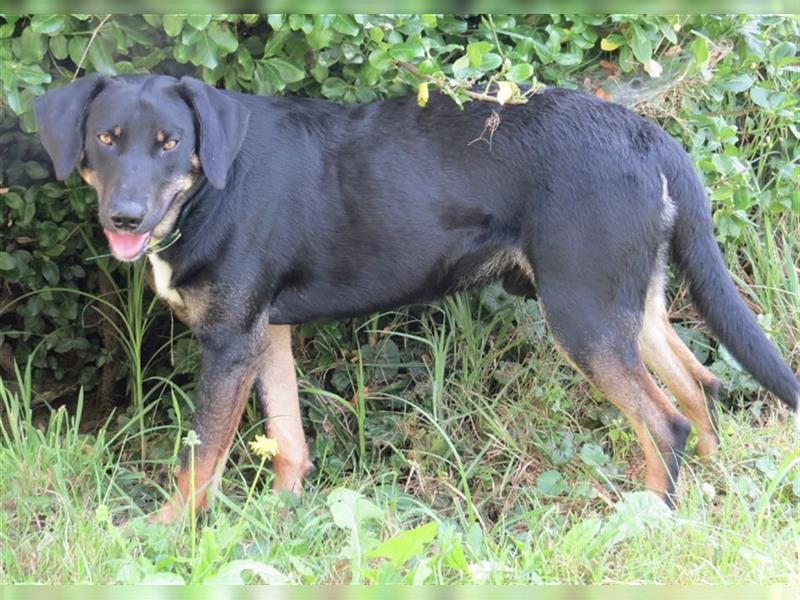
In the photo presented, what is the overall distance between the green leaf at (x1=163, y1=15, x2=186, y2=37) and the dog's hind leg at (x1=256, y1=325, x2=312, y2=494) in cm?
120

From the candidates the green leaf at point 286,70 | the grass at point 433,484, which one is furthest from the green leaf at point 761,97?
the green leaf at point 286,70

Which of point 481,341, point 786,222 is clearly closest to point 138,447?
point 481,341

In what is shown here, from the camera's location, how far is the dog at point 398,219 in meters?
3.52

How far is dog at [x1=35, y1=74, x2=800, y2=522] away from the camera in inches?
139

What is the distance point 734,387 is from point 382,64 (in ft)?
6.98

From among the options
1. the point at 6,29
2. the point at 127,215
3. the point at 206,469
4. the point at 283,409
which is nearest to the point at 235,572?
the point at 206,469

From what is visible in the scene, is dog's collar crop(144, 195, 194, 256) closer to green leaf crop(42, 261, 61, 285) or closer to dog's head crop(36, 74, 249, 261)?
dog's head crop(36, 74, 249, 261)

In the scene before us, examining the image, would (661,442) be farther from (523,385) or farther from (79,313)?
Answer: (79,313)

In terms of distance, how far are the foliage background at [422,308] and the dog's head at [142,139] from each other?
276 mm

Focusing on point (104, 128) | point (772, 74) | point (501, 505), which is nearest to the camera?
point (104, 128)

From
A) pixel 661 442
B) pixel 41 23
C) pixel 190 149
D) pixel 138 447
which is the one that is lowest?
pixel 138 447

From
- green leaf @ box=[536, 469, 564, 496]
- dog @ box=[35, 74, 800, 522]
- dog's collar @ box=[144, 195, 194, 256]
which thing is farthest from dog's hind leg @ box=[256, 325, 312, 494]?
green leaf @ box=[536, 469, 564, 496]

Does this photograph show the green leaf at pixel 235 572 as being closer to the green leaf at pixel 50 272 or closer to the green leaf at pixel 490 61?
the green leaf at pixel 490 61

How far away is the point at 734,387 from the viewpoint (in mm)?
4547
